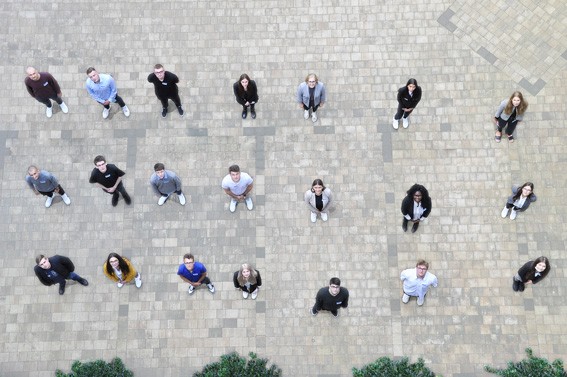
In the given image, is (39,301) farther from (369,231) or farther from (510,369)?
(510,369)

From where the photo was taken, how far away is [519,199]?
568 inches

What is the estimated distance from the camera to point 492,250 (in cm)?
1522

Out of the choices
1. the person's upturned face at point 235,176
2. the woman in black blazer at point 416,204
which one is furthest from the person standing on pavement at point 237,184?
the woman in black blazer at point 416,204

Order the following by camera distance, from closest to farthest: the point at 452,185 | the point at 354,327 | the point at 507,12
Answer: the point at 354,327 < the point at 452,185 < the point at 507,12

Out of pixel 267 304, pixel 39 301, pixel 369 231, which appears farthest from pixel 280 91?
pixel 39 301

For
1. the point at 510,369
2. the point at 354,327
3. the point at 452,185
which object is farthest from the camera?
the point at 452,185

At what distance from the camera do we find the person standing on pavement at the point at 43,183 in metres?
14.1

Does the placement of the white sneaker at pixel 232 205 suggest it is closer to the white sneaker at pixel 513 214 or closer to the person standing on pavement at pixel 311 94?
the person standing on pavement at pixel 311 94

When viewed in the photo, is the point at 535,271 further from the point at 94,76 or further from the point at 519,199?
the point at 94,76

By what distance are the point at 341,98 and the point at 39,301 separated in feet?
28.2

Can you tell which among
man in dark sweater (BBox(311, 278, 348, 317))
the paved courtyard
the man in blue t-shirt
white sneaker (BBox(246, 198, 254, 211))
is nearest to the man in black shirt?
the paved courtyard

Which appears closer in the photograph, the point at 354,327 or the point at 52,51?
the point at 354,327

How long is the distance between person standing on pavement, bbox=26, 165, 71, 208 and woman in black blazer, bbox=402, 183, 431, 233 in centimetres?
772

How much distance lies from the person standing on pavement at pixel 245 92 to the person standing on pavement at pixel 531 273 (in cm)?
→ 696
